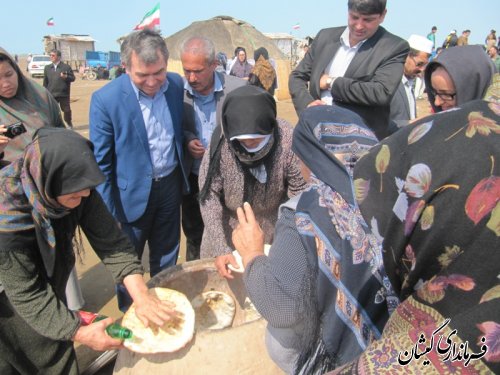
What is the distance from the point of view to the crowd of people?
2.45 ft

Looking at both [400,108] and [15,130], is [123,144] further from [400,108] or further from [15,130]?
[400,108]

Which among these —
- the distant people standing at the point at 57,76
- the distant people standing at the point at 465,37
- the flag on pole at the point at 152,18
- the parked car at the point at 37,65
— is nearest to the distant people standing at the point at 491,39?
the distant people standing at the point at 465,37

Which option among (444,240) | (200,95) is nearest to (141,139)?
(200,95)

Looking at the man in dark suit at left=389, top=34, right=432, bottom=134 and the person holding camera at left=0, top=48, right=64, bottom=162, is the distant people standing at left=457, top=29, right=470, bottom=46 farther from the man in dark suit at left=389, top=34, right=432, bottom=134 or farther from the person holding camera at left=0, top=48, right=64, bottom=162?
the person holding camera at left=0, top=48, right=64, bottom=162

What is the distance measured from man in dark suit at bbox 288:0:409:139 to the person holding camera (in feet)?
5.15

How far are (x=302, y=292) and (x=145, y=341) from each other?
664 millimetres

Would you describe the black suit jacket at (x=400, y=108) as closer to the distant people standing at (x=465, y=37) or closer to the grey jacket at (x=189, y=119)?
the grey jacket at (x=189, y=119)

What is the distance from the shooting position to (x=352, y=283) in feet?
3.46

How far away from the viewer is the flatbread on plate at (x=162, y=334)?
4.48ft

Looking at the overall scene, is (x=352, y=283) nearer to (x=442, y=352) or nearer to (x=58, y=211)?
(x=442, y=352)

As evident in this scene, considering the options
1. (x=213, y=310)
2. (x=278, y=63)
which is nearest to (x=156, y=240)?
(x=213, y=310)

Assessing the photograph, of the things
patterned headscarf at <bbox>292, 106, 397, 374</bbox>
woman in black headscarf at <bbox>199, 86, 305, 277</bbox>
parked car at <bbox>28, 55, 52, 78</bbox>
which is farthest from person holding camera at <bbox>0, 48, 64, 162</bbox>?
parked car at <bbox>28, 55, 52, 78</bbox>

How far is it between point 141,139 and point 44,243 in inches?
37.6

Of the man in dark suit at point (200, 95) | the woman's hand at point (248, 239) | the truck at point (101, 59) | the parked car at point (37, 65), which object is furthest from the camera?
the truck at point (101, 59)
